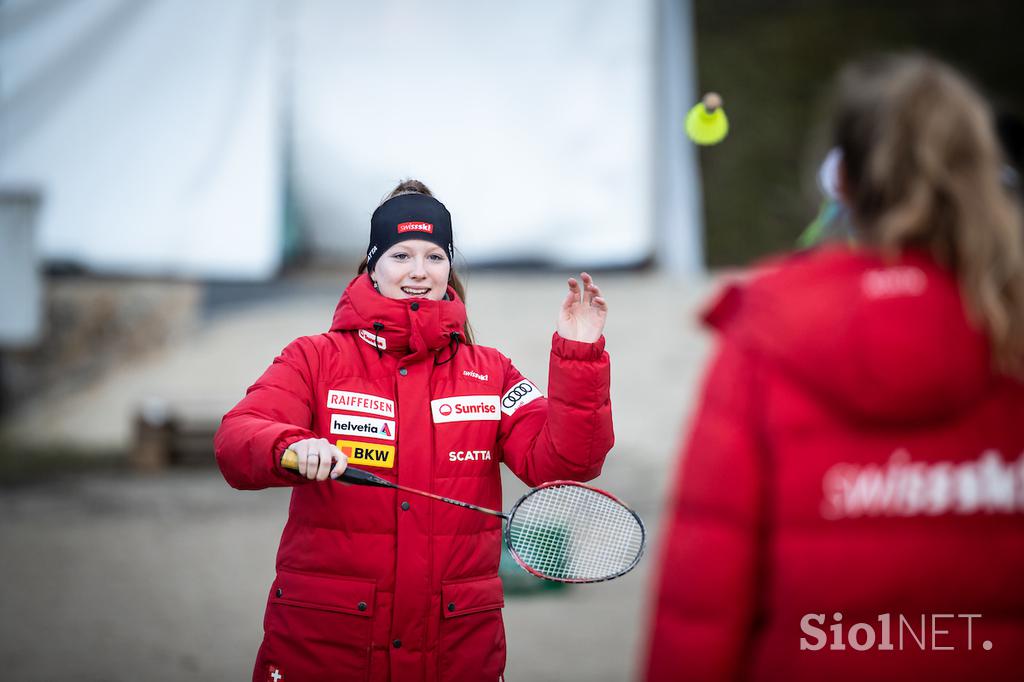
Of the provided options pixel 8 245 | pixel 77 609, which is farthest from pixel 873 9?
pixel 77 609

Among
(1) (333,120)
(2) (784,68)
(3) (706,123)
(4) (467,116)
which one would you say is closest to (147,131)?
(1) (333,120)

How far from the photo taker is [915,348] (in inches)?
54.6

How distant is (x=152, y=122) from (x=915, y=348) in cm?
614

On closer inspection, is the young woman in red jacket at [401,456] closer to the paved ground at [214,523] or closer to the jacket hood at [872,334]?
the jacket hood at [872,334]

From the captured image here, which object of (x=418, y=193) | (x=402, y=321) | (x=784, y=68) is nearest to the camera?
(x=402, y=321)

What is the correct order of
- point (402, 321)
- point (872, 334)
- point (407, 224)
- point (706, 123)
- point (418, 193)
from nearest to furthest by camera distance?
point (872, 334)
point (402, 321)
point (407, 224)
point (418, 193)
point (706, 123)

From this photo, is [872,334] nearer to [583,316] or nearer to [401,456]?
[583,316]

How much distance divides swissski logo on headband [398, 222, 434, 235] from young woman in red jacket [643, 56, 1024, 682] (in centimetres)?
110

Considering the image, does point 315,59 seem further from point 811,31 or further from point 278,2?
point 811,31

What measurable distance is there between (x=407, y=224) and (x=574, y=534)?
779mm

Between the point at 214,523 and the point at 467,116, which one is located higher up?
the point at 467,116

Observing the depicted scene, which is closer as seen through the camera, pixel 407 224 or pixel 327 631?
pixel 327 631

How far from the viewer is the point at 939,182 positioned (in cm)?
147

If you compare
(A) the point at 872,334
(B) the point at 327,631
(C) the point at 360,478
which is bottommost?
(B) the point at 327,631
